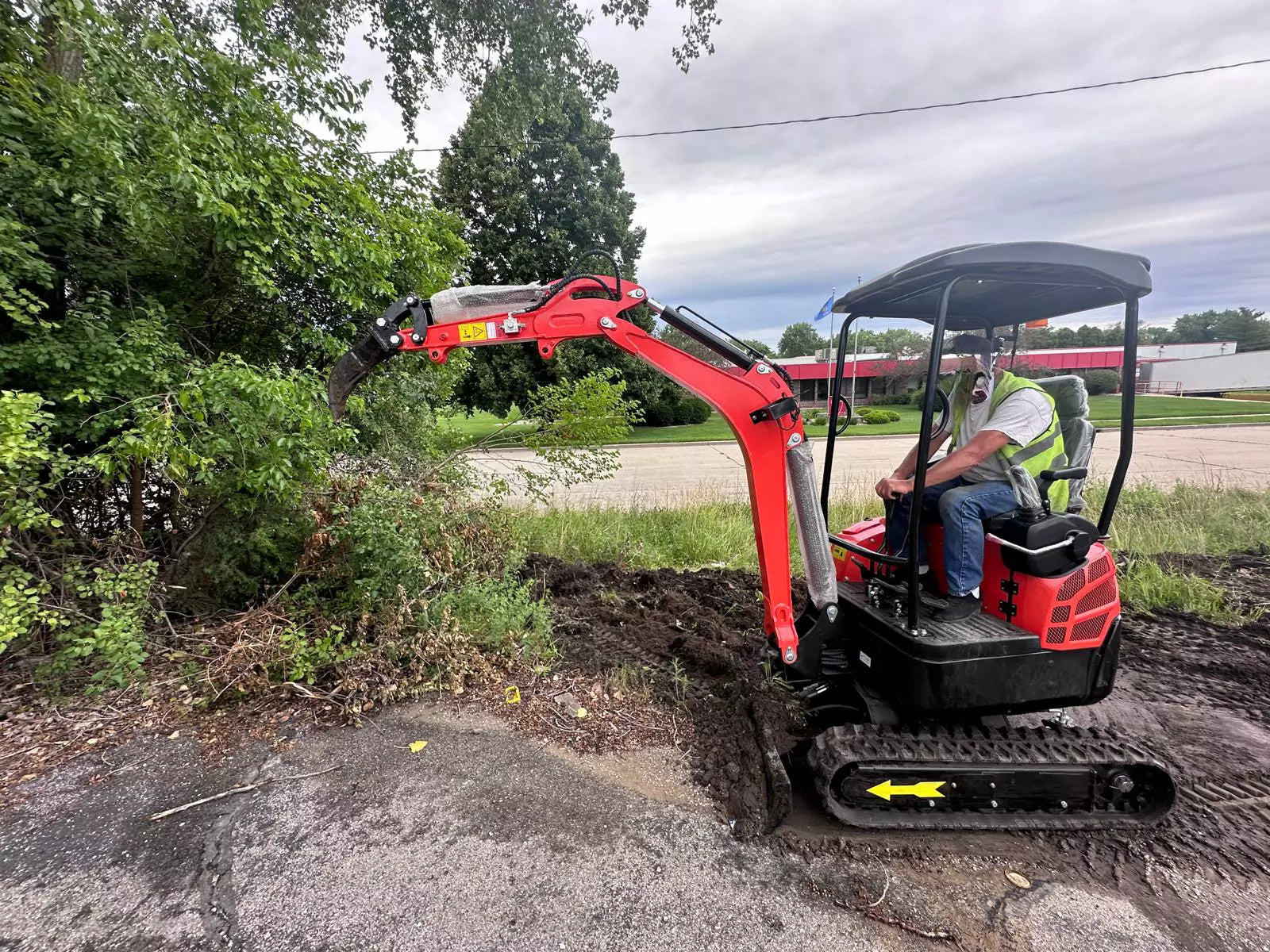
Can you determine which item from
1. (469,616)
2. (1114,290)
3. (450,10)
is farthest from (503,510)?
(450,10)

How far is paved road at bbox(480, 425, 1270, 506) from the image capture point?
33.2ft

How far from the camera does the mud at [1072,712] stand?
2.55 m

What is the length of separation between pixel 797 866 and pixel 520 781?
1358 millimetres

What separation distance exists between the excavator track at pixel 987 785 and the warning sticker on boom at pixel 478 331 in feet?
8.51

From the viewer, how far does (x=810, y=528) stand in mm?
3018

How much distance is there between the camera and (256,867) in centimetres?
241

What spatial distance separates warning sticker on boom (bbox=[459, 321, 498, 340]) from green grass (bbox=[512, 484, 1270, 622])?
306 centimetres

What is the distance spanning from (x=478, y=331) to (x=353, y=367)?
691 millimetres

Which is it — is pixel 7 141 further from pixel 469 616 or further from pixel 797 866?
pixel 797 866

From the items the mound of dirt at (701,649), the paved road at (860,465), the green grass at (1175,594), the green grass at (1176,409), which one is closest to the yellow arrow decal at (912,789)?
the mound of dirt at (701,649)

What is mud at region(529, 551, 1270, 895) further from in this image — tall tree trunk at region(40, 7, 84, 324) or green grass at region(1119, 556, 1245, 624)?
tall tree trunk at region(40, 7, 84, 324)

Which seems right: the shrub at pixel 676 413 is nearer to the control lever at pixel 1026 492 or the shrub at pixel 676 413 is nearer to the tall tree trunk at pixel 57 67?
the tall tree trunk at pixel 57 67

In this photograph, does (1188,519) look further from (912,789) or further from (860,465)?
(912,789)

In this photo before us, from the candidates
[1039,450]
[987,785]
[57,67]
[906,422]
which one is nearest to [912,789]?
[987,785]
